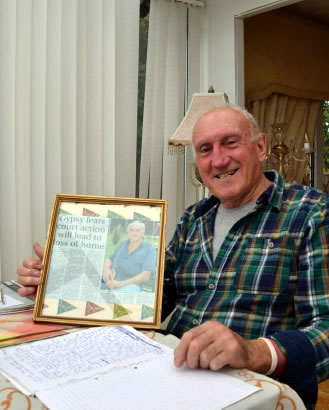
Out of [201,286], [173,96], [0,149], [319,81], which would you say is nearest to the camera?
[201,286]

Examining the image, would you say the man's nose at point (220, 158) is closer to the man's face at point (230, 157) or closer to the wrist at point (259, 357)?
the man's face at point (230, 157)

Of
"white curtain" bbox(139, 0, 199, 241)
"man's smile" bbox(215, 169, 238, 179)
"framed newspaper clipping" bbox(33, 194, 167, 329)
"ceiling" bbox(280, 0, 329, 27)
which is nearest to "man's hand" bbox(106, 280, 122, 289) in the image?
"framed newspaper clipping" bbox(33, 194, 167, 329)

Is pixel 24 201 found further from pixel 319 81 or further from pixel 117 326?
pixel 319 81

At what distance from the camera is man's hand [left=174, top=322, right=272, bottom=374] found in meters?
0.73

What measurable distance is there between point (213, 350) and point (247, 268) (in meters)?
0.45

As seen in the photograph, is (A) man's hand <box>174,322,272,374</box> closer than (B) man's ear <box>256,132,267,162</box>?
Yes

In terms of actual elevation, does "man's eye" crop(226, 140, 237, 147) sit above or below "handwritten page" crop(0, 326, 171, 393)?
above

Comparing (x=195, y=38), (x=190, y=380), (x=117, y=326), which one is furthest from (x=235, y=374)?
(x=195, y=38)

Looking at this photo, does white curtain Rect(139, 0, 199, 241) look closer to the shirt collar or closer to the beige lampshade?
the beige lampshade

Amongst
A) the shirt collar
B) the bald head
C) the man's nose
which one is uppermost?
the bald head

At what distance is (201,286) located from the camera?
1.26 metres

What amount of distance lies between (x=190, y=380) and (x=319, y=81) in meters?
4.23

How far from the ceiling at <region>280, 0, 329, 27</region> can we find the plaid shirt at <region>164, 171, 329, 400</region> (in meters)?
3.25

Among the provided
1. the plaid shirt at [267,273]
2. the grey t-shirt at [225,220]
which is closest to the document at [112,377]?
the plaid shirt at [267,273]
